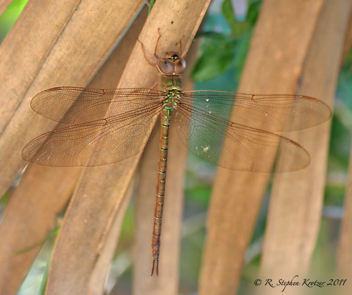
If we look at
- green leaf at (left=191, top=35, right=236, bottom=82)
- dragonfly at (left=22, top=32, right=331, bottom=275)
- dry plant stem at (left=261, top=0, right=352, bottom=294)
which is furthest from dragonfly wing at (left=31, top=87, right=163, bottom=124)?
dry plant stem at (left=261, top=0, right=352, bottom=294)

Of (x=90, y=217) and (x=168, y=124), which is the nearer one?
(x=90, y=217)

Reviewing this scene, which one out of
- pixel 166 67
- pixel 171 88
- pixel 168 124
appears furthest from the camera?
pixel 168 124

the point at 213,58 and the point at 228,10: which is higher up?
the point at 228,10

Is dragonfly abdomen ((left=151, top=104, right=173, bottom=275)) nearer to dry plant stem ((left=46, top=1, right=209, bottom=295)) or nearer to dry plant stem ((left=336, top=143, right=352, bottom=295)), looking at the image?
dry plant stem ((left=46, top=1, right=209, bottom=295))

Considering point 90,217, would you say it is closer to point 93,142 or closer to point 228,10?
point 93,142

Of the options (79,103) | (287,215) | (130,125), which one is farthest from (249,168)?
(79,103)

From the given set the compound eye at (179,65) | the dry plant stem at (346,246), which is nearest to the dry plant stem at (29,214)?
the compound eye at (179,65)

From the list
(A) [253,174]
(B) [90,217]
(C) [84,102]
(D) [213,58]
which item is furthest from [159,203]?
(D) [213,58]
